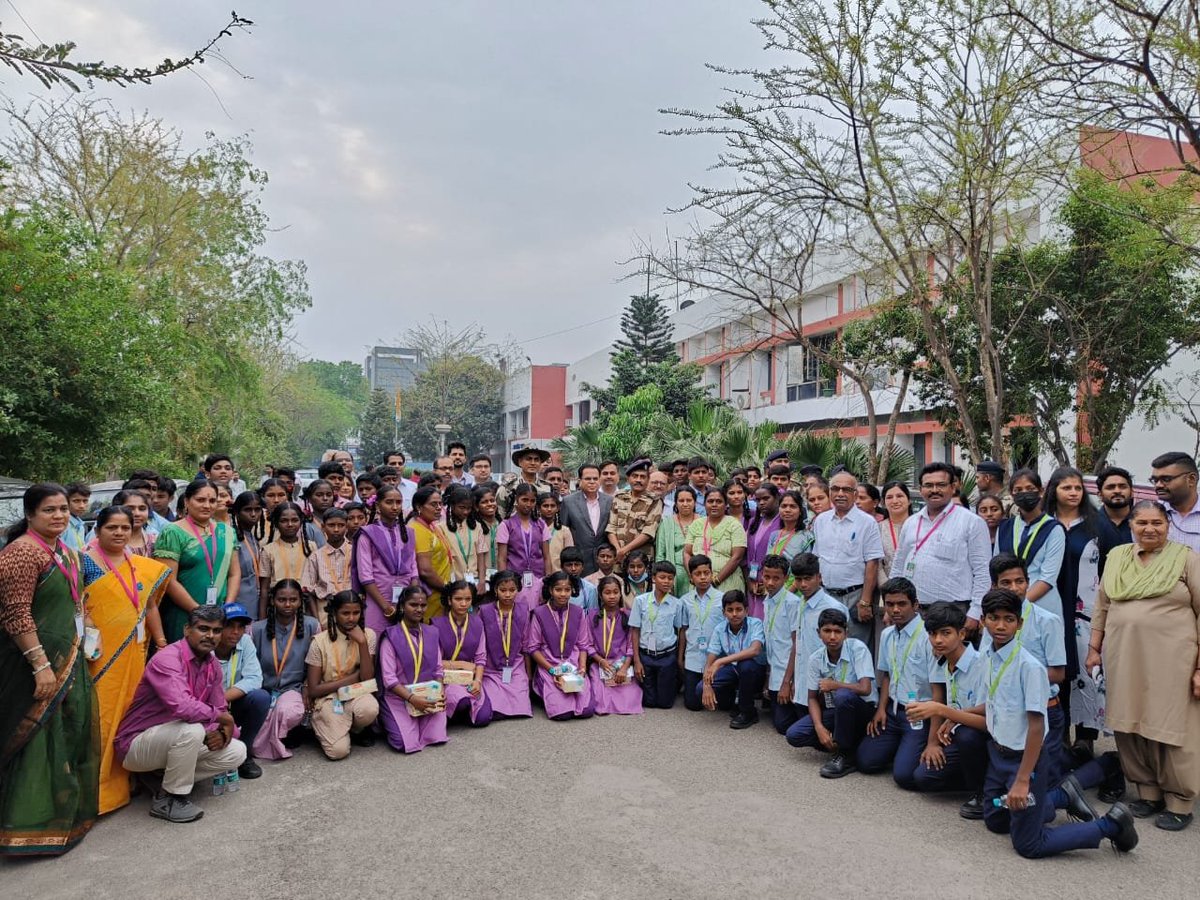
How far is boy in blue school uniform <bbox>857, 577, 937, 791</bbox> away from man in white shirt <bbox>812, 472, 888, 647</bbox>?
838 millimetres

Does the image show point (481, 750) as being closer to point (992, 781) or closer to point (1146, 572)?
point (992, 781)

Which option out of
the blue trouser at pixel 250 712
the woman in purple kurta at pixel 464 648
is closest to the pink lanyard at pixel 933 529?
the woman in purple kurta at pixel 464 648

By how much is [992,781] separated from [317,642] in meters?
3.96

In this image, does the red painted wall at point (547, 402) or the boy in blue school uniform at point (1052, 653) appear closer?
the boy in blue school uniform at point (1052, 653)

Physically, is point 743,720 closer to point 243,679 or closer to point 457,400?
point 243,679

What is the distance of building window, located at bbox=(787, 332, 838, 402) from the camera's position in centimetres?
2334

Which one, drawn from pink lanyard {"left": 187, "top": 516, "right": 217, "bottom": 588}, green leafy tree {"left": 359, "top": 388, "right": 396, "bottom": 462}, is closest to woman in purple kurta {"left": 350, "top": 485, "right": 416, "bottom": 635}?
pink lanyard {"left": 187, "top": 516, "right": 217, "bottom": 588}

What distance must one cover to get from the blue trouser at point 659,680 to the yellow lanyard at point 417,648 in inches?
67.9

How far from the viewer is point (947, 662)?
4703 millimetres

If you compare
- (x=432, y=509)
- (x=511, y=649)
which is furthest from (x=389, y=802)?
(x=432, y=509)

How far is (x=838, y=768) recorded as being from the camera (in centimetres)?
516

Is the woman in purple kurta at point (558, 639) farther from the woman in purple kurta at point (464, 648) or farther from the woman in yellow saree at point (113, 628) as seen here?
the woman in yellow saree at point (113, 628)

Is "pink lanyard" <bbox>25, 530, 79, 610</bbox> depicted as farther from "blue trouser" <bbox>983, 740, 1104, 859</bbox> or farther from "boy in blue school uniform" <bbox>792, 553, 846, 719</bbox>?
"blue trouser" <bbox>983, 740, 1104, 859</bbox>

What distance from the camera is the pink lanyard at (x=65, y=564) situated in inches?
165
